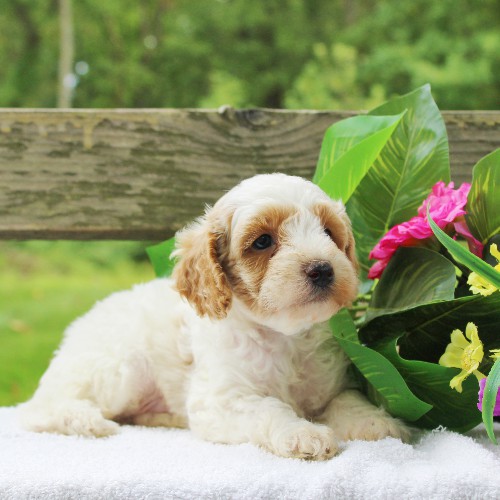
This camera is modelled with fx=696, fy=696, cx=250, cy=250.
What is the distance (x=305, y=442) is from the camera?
1.41 metres

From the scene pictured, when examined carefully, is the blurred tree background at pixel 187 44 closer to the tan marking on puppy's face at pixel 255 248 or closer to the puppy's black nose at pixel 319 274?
the tan marking on puppy's face at pixel 255 248

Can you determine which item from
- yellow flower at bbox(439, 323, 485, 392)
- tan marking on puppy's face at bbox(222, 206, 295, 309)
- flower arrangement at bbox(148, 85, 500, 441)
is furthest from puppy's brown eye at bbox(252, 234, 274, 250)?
yellow flower at bbox(439, 323, 485, 392)

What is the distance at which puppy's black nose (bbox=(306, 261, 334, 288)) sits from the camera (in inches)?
60.8

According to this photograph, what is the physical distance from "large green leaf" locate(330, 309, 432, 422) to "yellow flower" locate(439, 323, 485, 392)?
10cm

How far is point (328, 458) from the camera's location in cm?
140

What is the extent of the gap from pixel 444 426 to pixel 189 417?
2.04ft

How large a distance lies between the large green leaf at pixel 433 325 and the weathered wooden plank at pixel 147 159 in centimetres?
62

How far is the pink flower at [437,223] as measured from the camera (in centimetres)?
162

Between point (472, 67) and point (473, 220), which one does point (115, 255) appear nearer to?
point (472, 67)

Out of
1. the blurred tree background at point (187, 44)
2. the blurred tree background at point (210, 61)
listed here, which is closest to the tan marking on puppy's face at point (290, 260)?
the blurred tree background at point (210, 61)

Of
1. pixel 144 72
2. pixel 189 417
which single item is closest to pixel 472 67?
pixel 144 72

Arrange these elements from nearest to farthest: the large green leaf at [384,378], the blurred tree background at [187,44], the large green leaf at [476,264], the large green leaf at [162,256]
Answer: the large green leaf at [476,264] → the large green leaf at [384,378] → the large green leaf at [162,256] → the blurred tree background at [187,44]

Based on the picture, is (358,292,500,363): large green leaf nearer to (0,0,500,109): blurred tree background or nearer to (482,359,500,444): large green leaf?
(482,359,500,444): large green leaf

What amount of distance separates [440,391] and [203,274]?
0.61 m
